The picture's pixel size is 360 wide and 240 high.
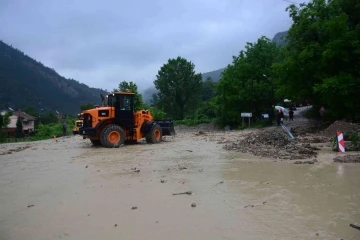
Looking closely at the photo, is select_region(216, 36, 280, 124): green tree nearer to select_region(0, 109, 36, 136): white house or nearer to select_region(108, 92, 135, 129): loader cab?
select_region(108, 92, 135, 129): loader cab

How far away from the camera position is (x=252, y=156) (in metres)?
11.5

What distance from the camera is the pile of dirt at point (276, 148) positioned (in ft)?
36.6

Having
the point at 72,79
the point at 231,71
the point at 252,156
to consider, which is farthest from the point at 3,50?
the point at 252,156

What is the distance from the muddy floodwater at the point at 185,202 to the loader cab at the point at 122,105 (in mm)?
6678

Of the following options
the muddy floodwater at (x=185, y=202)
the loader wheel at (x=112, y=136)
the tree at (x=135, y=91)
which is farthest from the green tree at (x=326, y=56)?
the tree at (x=135, y=91)

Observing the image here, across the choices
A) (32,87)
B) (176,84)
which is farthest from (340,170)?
(32,87)

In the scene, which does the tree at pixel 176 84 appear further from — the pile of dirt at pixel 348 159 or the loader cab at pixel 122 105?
the pile of dirt at pixel 348 159

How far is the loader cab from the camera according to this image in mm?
16453

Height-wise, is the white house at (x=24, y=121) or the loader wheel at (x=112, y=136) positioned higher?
the white house at (x=24, y=121)

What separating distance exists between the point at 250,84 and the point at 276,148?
2015 centimetres

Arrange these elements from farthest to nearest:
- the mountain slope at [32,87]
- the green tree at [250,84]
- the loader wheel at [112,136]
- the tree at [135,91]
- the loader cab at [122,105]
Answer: the mountain slope at [32,87], the tree at [135,91], the green tree at [250,84], the loader cab at [122,105], the loader wheel at [112,136]

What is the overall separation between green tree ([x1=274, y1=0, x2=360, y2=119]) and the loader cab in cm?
1134

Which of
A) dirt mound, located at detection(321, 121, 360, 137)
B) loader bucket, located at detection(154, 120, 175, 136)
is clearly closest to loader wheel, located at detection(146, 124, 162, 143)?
loader bucket, located at detection(154, 120, 175, 136)

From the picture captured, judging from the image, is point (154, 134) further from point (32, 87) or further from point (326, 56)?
point (32, 87)
